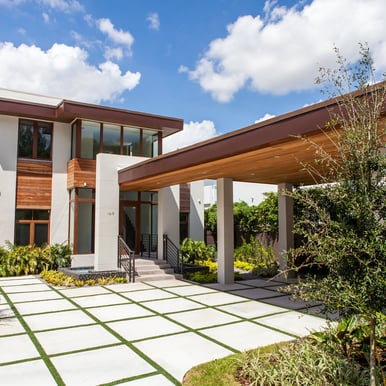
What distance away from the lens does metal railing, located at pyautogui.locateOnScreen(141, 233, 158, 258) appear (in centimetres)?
1498

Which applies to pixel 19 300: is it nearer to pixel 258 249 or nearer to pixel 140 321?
pixel 140 321

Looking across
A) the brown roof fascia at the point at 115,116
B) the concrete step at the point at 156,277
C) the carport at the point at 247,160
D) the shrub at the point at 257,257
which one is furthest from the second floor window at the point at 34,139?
the shrub at the point at 257,257

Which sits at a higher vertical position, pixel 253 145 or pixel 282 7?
pixel 282 7

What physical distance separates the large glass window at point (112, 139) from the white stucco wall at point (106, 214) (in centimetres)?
212

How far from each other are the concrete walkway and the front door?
4698mm

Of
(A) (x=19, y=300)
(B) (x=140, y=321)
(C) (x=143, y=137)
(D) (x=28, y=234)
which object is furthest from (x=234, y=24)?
(D) (x=28, y=234)

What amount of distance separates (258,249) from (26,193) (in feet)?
31.6

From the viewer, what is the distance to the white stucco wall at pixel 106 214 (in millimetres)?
11945

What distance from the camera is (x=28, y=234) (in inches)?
555

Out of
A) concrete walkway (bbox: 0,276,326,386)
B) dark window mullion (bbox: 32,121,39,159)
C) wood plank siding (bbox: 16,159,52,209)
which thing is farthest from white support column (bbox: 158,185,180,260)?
dark window mullion (bbox: 32,121,39,159)

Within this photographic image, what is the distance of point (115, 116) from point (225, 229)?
6.55 metres

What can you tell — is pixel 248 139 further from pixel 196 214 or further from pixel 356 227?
pixel 196 214

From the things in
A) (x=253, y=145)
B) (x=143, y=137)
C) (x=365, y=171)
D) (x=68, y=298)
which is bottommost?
(x=68, y=298)

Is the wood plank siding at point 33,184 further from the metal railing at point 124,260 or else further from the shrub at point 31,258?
the metal railing at point 124,260
